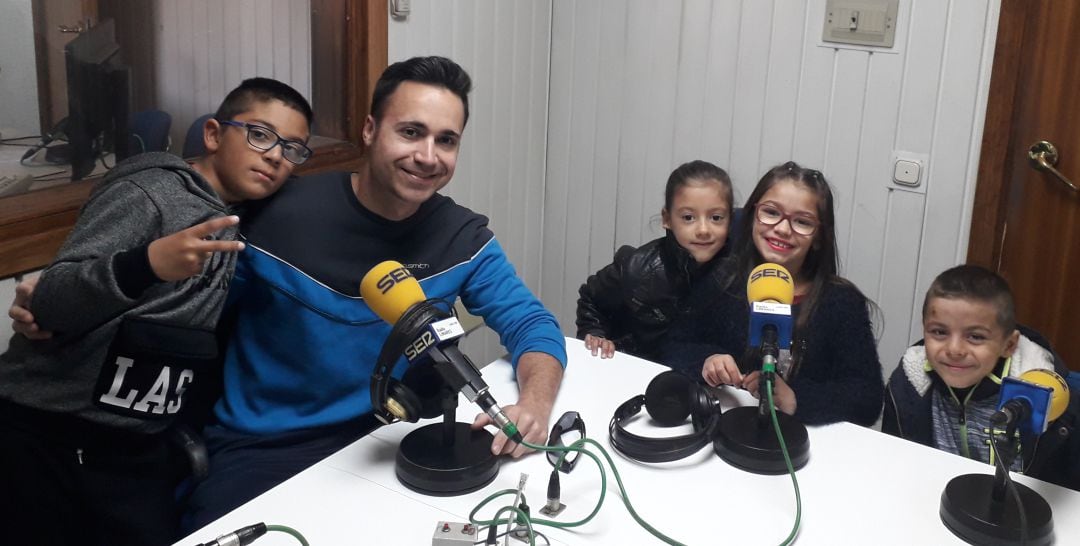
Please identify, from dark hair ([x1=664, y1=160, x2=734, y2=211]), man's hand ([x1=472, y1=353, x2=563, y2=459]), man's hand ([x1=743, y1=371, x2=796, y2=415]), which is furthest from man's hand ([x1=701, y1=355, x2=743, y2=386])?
dark hair ([x1=664, y1=160, x2=734, y2=211])

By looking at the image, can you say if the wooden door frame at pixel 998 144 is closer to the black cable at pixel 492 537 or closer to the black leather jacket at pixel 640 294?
the black leather jacket at pixel 640 294

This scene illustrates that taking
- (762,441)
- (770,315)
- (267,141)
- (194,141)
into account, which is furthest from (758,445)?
(194,141)

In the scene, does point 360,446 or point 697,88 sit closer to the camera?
point 360,446

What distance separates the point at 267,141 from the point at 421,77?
12.6 inches

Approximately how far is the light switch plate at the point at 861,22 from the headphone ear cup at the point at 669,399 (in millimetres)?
Result: 1514

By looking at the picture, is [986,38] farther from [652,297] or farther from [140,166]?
[140,166]

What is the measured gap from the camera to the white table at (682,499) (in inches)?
52.9

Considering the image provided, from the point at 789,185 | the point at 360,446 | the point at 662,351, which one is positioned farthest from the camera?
the point at 662,351

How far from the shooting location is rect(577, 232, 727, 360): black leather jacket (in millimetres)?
2355

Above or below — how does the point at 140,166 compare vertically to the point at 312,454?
above

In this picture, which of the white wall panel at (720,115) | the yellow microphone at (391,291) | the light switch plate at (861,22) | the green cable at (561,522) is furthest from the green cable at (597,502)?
the light switch plate at (861,22)

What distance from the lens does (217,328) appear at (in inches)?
74.4

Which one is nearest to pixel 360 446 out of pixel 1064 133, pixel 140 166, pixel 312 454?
pixel 312 454

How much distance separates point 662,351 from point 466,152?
41.3 inches
